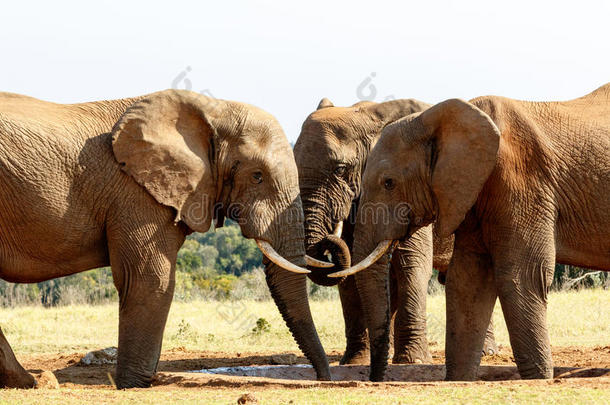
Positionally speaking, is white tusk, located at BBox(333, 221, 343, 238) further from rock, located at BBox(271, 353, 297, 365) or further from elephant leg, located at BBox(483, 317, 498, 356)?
elephant leg, located at BBox(483, 317, 498, 356)

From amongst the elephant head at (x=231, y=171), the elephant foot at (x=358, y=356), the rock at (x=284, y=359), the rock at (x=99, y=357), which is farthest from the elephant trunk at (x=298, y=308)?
the rock at (x=99, y=357)

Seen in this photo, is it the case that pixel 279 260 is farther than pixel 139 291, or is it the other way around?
pixel 279 260

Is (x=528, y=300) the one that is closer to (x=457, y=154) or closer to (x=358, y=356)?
(x=457, y=154)

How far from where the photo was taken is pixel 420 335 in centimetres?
1137

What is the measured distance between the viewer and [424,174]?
9070mm

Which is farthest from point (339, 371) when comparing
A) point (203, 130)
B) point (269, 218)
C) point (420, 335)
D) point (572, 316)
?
point (572, 316)

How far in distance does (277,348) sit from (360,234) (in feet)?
18.3

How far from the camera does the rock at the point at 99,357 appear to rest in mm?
12422

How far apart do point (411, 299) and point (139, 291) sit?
3601mm

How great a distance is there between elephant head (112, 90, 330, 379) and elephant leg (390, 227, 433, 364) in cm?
184

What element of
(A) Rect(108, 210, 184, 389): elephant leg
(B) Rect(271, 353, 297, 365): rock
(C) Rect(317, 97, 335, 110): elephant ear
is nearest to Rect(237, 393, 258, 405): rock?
(A) Rect(108, 210, 184, 389): elephant leg

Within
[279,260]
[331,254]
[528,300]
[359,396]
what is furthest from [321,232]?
[359,396]

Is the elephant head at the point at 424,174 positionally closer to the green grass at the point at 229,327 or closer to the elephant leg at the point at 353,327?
the elephant leg at the point at 353,327

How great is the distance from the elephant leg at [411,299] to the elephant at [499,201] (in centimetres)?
184
